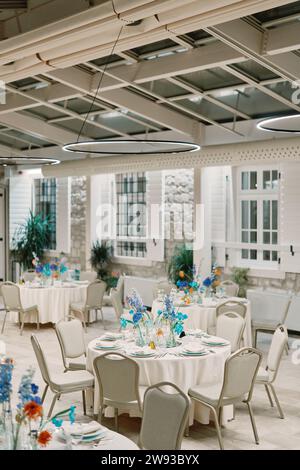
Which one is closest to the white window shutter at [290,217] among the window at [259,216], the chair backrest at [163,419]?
the window at [259,216]

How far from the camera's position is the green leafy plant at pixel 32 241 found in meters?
15.4

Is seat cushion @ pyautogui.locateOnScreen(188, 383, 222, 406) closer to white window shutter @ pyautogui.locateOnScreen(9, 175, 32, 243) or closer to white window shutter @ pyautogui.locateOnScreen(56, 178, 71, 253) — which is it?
white window shutter @ pyautogui.locateOnScreen(56, 178, 71, 253)

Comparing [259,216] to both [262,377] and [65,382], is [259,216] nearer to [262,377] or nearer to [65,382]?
[262,377]

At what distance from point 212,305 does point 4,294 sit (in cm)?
365

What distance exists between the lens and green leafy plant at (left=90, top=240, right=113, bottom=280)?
13648mm

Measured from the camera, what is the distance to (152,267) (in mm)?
12945

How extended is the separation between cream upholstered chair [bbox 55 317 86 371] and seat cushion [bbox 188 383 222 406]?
1.37 meters

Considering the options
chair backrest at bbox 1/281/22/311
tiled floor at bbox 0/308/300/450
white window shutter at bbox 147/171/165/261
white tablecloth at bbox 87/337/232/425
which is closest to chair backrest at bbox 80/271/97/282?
white window shutter at bbox 147/171/165/261

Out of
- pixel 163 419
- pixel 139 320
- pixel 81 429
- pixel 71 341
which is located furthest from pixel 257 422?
pixel 81 429

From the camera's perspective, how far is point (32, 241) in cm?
1537

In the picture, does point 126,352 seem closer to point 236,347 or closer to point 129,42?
point 236,347

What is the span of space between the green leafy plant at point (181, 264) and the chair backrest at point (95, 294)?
1787mm

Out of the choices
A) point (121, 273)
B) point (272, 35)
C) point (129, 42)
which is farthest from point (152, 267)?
point (129, 42)

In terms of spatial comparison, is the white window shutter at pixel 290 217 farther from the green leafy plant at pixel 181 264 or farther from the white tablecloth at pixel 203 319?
the green leafy plant at pixel 181 264
